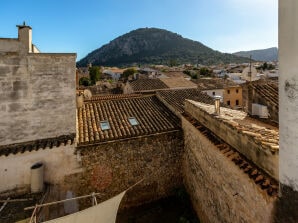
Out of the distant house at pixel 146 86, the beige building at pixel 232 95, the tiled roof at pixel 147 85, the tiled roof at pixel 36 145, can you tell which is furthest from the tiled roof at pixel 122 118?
the beige building at pixel 232 95

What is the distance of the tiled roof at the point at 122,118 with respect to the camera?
36.9ft

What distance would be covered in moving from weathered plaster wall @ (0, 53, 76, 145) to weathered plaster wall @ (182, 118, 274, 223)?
6.06 metres

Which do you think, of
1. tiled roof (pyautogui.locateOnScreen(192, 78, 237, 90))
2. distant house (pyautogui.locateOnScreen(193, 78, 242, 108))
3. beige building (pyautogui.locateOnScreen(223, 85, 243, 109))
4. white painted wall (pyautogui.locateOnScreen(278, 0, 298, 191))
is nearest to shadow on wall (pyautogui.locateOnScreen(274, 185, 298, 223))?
white painted wall (pyautogui.locateOnScreen(278, 0, 298, 191))

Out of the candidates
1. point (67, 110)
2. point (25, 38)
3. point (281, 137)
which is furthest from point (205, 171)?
point (25, 38)

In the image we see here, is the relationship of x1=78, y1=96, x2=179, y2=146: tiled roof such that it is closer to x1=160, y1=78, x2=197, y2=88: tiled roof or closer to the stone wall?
the stone wall

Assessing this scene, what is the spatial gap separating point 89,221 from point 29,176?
550 centimetres

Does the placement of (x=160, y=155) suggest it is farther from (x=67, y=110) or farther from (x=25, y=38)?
(x=25, y=38)

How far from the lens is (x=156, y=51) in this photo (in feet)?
529

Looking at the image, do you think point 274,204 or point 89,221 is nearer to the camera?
point 274,204

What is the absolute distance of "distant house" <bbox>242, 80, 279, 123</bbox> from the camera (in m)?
Answer: 9.77

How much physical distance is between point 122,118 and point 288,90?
9.94m

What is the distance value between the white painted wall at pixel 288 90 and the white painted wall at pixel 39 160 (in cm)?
890

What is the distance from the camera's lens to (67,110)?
10.8m

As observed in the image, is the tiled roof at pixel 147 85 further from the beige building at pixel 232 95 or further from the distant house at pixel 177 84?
the beige building at pixel 232 95
